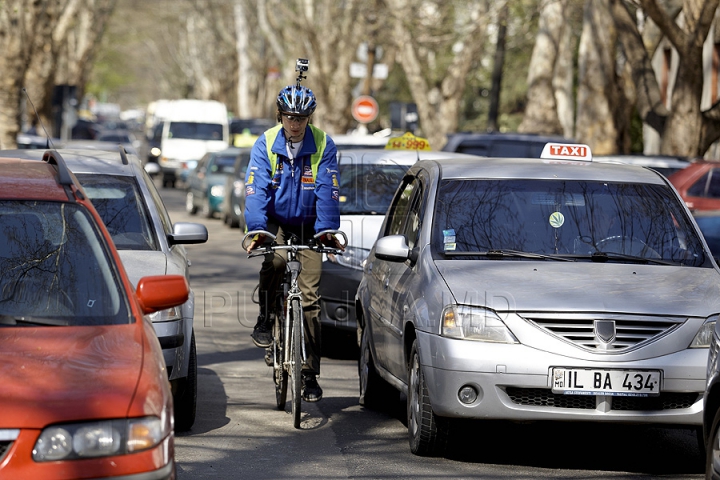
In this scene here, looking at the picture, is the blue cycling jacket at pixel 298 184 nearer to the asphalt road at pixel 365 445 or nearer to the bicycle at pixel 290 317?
the bicycle at pixel 290 317

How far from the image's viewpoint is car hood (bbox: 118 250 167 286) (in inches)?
287

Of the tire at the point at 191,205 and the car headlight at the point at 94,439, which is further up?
the car headlight at the point at 94,439

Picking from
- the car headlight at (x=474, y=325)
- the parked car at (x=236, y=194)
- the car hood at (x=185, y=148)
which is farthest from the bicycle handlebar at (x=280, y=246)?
the car hood at (x=185, y=148)

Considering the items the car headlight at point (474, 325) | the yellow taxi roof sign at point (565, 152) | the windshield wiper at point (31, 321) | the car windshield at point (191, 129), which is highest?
the car windshield at point (191, 129)

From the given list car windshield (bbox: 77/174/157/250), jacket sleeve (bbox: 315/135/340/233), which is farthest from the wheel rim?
car windshield (bbox: 77/174/157/250)

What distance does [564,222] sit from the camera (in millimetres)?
7477

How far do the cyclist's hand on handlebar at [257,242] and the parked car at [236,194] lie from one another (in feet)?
53.2

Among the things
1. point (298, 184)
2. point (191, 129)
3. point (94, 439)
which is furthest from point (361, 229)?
point (191, 129)

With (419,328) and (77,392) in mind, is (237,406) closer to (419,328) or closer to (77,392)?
(419,328)

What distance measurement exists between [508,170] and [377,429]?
5.76 ft

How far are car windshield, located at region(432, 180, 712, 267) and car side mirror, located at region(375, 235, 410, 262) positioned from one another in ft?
0.59

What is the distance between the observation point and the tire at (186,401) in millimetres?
7270

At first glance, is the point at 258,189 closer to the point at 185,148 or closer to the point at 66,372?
the point at 66,372

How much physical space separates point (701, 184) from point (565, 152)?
9313mm
